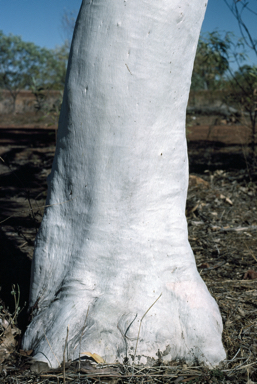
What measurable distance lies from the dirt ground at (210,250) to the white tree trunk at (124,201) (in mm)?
114

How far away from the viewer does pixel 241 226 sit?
365 cm

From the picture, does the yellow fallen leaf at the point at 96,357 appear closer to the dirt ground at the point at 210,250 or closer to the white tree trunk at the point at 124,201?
the white tree trunk at the point at 124,201

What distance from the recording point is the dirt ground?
159cm

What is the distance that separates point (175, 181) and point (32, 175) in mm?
4725

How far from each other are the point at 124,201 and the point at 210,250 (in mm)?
1759

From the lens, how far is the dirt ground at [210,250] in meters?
1.59

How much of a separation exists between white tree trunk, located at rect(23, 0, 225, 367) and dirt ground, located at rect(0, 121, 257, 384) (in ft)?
0.37

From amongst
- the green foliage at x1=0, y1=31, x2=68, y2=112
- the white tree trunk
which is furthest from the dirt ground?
the green foliage at x1=0, y1=31, x2=68, y2=112

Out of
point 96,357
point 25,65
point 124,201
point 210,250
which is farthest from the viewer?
point 25,65

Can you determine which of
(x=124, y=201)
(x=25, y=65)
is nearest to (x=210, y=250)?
(x=124, y=201)

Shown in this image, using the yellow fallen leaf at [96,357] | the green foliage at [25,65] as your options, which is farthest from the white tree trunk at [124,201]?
the green foliage at [25,65]

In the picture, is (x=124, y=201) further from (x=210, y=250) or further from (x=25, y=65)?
(x=25, y=65)

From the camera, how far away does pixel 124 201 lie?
63.0 inches

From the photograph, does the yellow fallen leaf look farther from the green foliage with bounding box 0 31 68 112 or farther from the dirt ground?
the green foliage with bounding box 0 31 68 112
